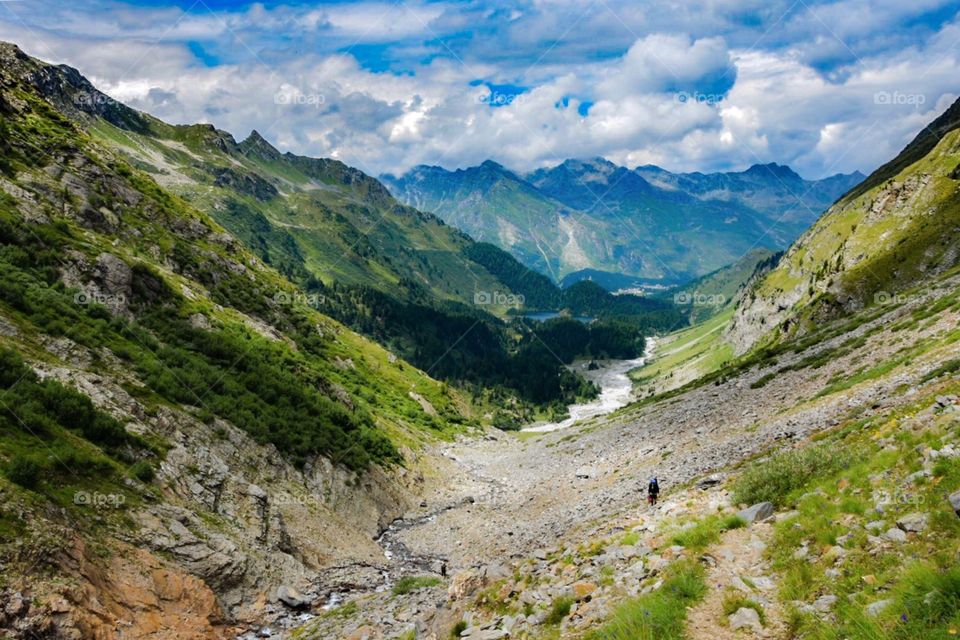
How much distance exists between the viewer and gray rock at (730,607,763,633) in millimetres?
10820

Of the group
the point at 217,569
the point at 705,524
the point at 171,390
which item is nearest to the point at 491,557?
the point at 217,569

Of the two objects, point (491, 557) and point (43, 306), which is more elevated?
point (43, 306)

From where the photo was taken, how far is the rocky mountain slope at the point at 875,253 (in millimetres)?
91812

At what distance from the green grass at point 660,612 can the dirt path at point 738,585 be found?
237 millimetres

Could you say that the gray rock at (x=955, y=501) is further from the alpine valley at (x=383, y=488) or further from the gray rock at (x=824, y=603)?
the gray rock at (x=824, y=603)

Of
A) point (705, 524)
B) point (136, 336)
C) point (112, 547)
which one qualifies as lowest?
point (705, 524)

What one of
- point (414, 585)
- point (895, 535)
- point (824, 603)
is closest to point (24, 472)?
point (414, 585)

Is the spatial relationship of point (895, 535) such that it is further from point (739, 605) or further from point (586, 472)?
point (586, 472)

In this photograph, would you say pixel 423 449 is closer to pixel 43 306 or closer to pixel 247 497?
pixel 247 497

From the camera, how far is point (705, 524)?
52.6ft

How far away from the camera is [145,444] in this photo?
3095 centimetres

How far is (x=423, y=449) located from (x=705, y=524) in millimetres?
66317

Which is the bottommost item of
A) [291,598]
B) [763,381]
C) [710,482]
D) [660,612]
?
[660,612]

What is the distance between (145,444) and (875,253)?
5428 inches
